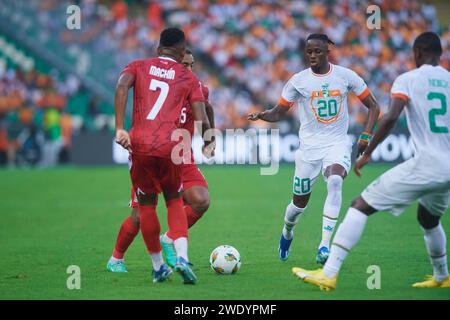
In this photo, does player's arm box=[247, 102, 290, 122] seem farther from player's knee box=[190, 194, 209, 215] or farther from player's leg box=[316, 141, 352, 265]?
player's knee box=[190, 194, 209, 215]

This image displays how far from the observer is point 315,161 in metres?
10.6

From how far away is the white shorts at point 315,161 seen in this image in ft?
34.4

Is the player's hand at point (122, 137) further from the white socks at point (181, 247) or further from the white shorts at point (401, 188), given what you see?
the white shorts at point (401, 188)

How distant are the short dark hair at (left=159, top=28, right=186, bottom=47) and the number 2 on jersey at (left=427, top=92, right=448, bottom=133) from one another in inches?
→ 104

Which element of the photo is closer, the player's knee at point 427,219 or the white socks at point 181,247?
the player's knee at point 427,219

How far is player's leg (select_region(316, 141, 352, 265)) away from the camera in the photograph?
10180 millimetres

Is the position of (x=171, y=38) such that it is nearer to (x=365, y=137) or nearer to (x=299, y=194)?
(x=365, y=137)

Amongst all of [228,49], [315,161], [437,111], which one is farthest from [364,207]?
[228,49]

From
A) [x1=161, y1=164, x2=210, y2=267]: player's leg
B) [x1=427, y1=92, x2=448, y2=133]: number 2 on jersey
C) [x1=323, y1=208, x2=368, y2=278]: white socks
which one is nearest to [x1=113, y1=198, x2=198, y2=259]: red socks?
[x1=161, y1=164, x2=210, y2=267]: player's leg

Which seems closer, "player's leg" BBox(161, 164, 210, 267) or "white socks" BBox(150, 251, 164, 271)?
"white socks" BBox(150, 251, 164, 271)

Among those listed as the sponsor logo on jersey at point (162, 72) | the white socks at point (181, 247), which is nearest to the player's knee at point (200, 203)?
the white socks at point (181, 247)

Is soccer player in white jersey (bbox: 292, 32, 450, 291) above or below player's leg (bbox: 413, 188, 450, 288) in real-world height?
above

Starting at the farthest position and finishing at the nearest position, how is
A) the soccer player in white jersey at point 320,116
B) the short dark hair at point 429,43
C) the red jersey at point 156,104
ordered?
1. the soccer player in white jersey at point 320,116
2. the red jersey at point 156,104
3. the short dark hair at point 429,43

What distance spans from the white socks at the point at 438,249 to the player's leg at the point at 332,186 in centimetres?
190
